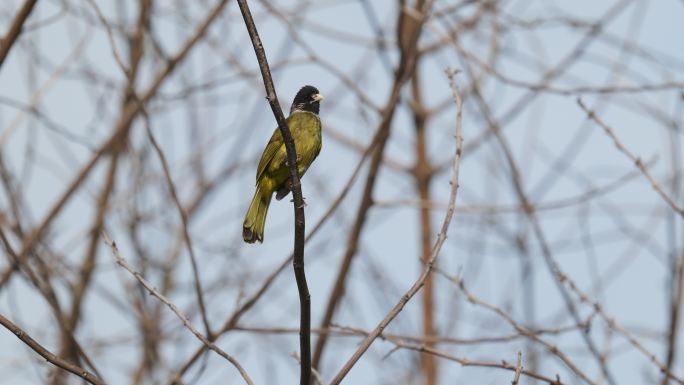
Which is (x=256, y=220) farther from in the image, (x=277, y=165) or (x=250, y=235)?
(x=277, y=165)

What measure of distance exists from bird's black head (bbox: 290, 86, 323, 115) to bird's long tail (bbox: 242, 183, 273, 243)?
3.19 feet

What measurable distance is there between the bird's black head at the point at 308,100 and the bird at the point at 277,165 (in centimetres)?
6

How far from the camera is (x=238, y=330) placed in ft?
15.0

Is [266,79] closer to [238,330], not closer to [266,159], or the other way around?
[266,159]

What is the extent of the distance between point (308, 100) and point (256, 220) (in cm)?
127

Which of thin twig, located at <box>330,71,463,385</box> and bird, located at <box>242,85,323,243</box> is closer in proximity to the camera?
thin twig, located at <box>330,71,463,385</box>

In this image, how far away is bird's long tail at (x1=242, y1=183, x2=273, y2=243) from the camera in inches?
153

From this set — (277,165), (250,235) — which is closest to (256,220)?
(250,235)

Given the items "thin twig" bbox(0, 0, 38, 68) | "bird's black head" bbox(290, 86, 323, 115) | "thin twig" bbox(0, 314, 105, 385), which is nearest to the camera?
"thin twig" bbox(0, 314, 105, 385)

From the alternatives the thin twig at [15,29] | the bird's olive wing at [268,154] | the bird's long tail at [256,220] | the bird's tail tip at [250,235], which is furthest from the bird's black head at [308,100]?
the thin twig at [15,29]

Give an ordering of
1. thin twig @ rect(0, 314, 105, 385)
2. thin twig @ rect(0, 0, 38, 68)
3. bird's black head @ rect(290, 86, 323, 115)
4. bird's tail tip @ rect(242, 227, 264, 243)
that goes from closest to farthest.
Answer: thin twig @ rect(0, 314, 105, 385) → thin twig @ rect(0, 0, 38, 68) → bird's tail tip @ rect(242, 227, 264, 243) → bird's black head @ rect(290, 86, 323, 115)

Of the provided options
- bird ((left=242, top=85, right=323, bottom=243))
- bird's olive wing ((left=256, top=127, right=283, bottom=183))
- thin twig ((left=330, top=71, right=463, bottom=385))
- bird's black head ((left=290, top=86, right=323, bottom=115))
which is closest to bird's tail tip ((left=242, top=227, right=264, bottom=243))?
bird ((left=242, top=85, right=323, bottom=243))

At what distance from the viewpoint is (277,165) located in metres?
4.23

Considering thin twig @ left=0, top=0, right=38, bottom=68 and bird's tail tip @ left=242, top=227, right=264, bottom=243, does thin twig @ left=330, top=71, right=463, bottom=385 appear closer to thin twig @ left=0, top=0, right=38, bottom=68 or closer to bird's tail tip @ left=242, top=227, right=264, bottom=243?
bird's tail tip @ left=242, top=227, right=264, bottom=243
